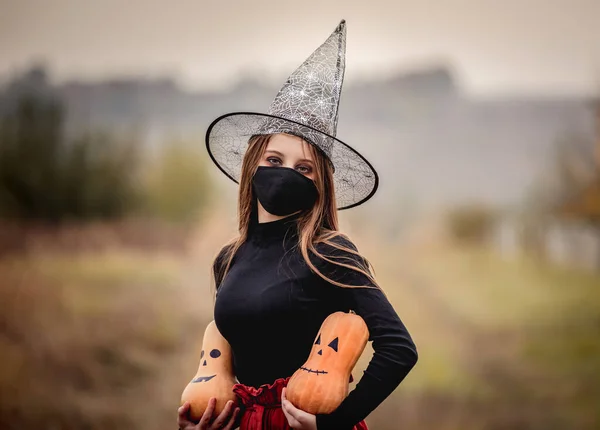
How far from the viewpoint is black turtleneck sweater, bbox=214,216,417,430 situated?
130 cm

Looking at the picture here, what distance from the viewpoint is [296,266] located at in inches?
54.3

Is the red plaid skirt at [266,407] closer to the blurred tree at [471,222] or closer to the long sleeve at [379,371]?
the long sleeve at [379,371]

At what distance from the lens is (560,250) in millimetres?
3889

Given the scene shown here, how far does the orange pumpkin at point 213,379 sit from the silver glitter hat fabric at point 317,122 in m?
0.41

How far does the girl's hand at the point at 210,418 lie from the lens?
139cm

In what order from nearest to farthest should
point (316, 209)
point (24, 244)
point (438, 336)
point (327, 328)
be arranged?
point (327, 328)
point (316, 209)
point (438, 336)
point (24, 244)

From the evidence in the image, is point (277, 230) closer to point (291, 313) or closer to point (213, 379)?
point (291, 313)

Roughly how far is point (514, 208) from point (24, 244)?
2927mm

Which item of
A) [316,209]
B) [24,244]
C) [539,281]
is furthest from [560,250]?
[24,244]

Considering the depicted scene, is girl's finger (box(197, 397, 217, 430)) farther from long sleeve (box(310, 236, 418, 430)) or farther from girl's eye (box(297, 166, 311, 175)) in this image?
girl's eye (box(297, 166, 311, 175))

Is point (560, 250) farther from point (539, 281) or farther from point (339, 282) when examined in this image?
point (339, 282)

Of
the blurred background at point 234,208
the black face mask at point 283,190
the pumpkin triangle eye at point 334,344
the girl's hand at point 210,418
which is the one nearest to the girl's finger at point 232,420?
the girl's hand at point 210,418

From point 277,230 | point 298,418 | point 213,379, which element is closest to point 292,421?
point 298,418

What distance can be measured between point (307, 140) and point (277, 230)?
204 mm
